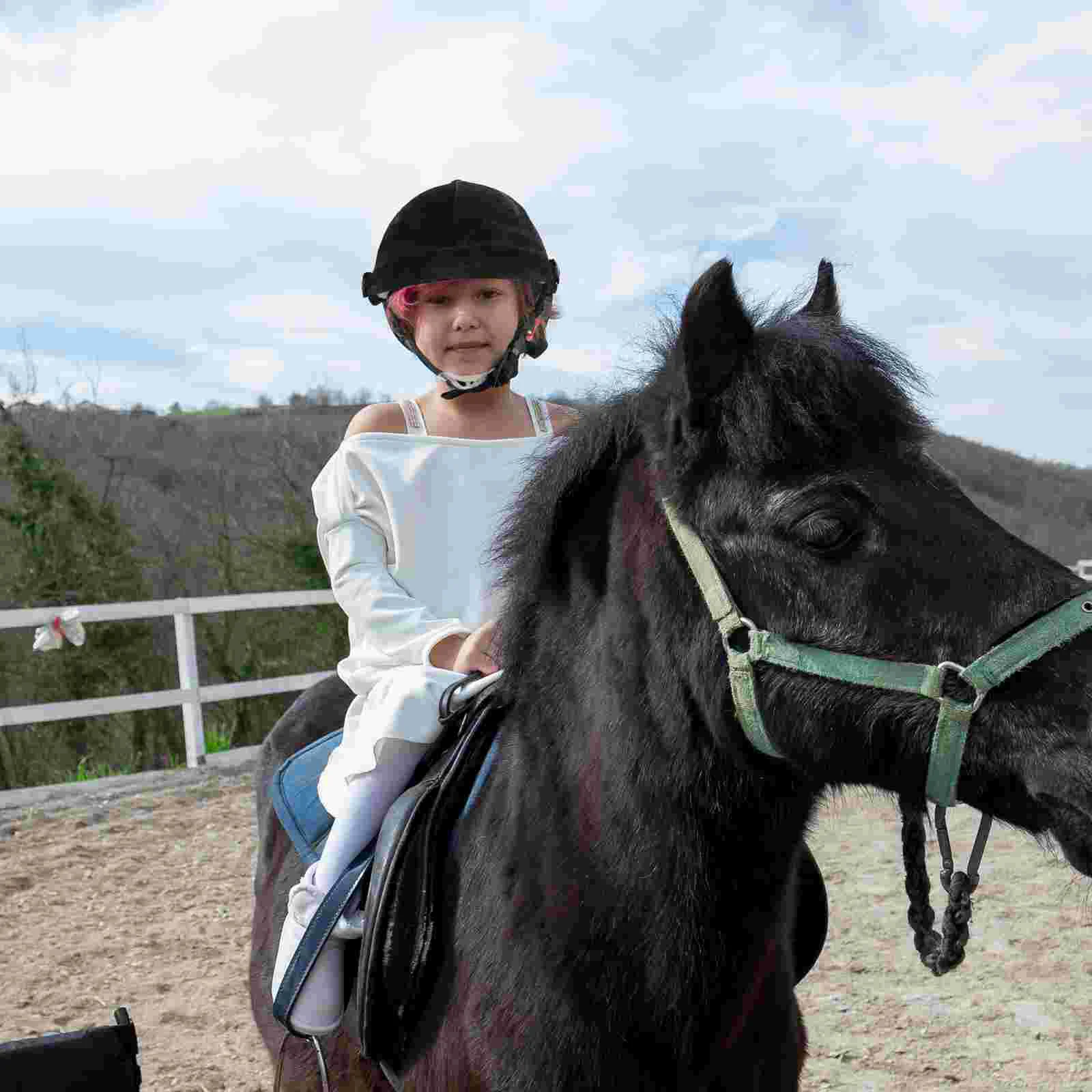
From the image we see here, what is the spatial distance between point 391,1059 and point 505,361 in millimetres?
1398

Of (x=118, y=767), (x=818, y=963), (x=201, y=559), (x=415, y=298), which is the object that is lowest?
(x=118, y=767)

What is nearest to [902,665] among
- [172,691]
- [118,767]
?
[172,691]

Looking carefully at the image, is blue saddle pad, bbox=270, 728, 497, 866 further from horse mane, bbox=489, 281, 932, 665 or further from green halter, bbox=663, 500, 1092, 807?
green halter, bbox=663, 500, 1092, 807

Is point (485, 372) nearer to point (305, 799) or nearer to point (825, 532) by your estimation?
point (305, 799)

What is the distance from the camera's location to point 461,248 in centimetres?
232

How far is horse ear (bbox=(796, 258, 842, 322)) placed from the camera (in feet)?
5.94

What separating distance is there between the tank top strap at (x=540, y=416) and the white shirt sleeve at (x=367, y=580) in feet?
1.33

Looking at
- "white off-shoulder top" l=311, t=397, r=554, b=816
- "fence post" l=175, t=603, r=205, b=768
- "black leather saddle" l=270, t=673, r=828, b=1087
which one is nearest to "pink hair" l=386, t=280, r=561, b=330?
"white off-shoulder top" l=311, t=397, r=554, b=816

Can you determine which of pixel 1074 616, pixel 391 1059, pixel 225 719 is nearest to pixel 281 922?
pixel 391 1059

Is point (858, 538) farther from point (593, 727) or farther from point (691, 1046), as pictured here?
point (691, 1046)

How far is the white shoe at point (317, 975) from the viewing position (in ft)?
6.23

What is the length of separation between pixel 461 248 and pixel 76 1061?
6.88 ft

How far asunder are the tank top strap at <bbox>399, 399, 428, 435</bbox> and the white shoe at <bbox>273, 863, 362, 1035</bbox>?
948 mm

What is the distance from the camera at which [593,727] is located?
5.22ft
